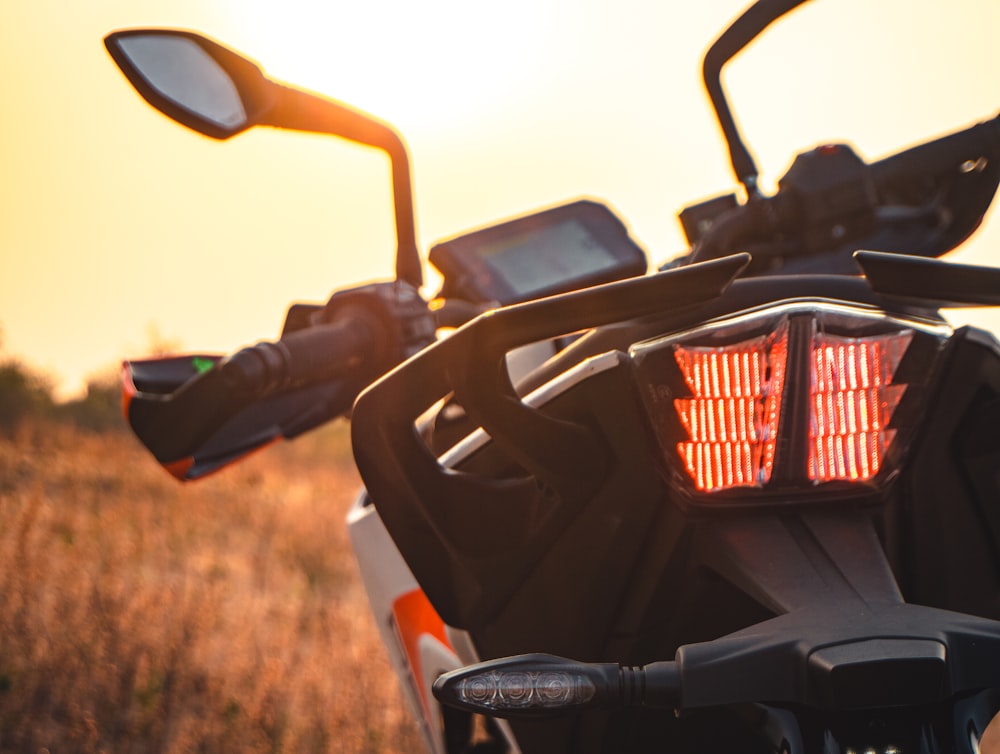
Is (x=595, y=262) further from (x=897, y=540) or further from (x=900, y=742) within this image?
(x=900, y=742)

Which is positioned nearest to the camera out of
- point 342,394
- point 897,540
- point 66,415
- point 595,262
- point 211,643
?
point 897,540

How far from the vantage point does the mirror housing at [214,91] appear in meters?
1.83

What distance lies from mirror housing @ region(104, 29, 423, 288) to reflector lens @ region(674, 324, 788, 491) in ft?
3.20

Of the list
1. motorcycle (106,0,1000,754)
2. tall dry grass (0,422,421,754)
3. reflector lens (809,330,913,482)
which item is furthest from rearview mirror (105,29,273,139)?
tall dry grass (0,422,421,754)

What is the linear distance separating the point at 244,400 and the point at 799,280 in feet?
2.76

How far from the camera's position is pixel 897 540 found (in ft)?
4.04

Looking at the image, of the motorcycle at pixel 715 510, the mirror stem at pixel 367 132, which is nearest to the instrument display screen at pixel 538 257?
the mirror stem at pixel 367 132

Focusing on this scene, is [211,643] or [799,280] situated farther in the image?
[211,643]

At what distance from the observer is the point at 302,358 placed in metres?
1.78

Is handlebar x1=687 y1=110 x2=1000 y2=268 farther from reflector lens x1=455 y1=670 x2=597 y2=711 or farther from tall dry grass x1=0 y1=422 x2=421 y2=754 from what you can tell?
tall dry grass x1=0 y1=422 x2=421 y2=754

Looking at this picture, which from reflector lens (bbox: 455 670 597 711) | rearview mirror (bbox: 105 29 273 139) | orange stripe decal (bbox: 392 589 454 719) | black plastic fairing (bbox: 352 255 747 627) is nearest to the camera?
reflector lens (bbox: 455 670 597 711)

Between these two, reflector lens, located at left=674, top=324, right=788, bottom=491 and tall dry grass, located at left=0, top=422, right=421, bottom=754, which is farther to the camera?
tall dry grass, located at left=0, top=422, right=421, bottom=754

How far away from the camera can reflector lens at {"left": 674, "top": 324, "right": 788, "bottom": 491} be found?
1095 millimetres

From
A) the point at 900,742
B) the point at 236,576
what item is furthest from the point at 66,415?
the point at 900,742
